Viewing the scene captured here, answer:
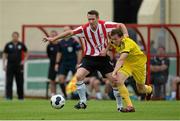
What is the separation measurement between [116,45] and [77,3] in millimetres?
17760

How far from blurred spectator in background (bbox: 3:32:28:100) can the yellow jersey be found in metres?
8.80

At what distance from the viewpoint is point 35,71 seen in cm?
2956

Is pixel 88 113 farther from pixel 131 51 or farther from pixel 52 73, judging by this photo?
pixel 52 73

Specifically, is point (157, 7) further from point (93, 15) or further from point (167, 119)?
point (167, 119)

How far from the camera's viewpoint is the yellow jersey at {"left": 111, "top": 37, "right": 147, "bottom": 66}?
1798cm

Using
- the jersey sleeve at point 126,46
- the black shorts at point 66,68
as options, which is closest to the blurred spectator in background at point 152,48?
the black shorts at point 66,68

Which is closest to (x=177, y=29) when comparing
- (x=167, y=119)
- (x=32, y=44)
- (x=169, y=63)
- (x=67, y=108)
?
(x=169, y=63)

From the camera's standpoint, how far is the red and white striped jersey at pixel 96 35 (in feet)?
61.3

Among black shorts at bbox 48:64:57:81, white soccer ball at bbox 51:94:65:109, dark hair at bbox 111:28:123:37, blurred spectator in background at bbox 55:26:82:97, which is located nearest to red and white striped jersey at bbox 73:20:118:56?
dark hair at bbox 111:28:123:37

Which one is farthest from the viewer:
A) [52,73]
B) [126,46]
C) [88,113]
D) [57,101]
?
[52,73]

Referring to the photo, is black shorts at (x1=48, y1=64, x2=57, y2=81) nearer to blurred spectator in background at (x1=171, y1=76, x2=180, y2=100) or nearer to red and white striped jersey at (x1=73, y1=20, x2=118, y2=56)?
blurred spectator in background at (x1=171, y1=76, x2=180, y2=100)

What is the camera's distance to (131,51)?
722 inches

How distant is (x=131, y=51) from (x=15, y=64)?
9.35 m

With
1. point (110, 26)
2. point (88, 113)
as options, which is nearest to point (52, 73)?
point (110, 26)
